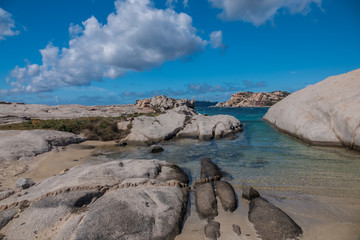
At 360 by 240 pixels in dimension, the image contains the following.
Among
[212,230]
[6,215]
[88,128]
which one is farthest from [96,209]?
[88,128]

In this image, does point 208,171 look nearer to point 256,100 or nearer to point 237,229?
point 237,229

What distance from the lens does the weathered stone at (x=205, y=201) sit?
23.8ft

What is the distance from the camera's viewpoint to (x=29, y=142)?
16.2 meters

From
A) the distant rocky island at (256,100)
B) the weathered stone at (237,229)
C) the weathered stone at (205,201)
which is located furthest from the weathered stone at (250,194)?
the distant rocky island at (256,100)

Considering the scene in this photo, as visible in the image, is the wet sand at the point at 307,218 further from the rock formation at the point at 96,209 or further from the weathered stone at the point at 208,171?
the weathered stone at the point at 208,171

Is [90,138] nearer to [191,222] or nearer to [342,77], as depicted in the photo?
[191,222]

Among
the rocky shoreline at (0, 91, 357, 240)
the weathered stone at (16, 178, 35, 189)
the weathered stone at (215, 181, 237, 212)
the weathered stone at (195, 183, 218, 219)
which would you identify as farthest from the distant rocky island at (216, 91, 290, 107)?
the weathered stone at (16, 178, 35, 189)

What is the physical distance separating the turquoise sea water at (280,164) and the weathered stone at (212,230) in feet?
13.7

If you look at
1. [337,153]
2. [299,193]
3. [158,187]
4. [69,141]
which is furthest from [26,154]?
[337,153]

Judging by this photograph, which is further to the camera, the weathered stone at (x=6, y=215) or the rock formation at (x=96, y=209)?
the weathered stone at (x=6, y=215)

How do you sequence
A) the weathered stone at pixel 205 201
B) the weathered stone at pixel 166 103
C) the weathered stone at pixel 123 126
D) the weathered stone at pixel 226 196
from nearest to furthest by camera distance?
the weathered stone at pixel 205 201
the weathered stone at pixel 226 196
the weathered stone at pixel 123 126
the weathered stone at pixel 166 103

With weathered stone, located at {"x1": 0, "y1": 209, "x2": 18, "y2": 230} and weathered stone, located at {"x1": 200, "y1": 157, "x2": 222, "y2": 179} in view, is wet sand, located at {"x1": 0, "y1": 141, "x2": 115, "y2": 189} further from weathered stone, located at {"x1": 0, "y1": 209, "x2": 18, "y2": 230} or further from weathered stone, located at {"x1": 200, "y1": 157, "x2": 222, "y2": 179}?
weathered stone, located at {"x1": 200, "y1": 157, "x2": 222, "y2": 179}

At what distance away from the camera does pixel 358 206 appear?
760 cm

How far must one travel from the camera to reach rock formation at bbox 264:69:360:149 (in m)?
15.1
